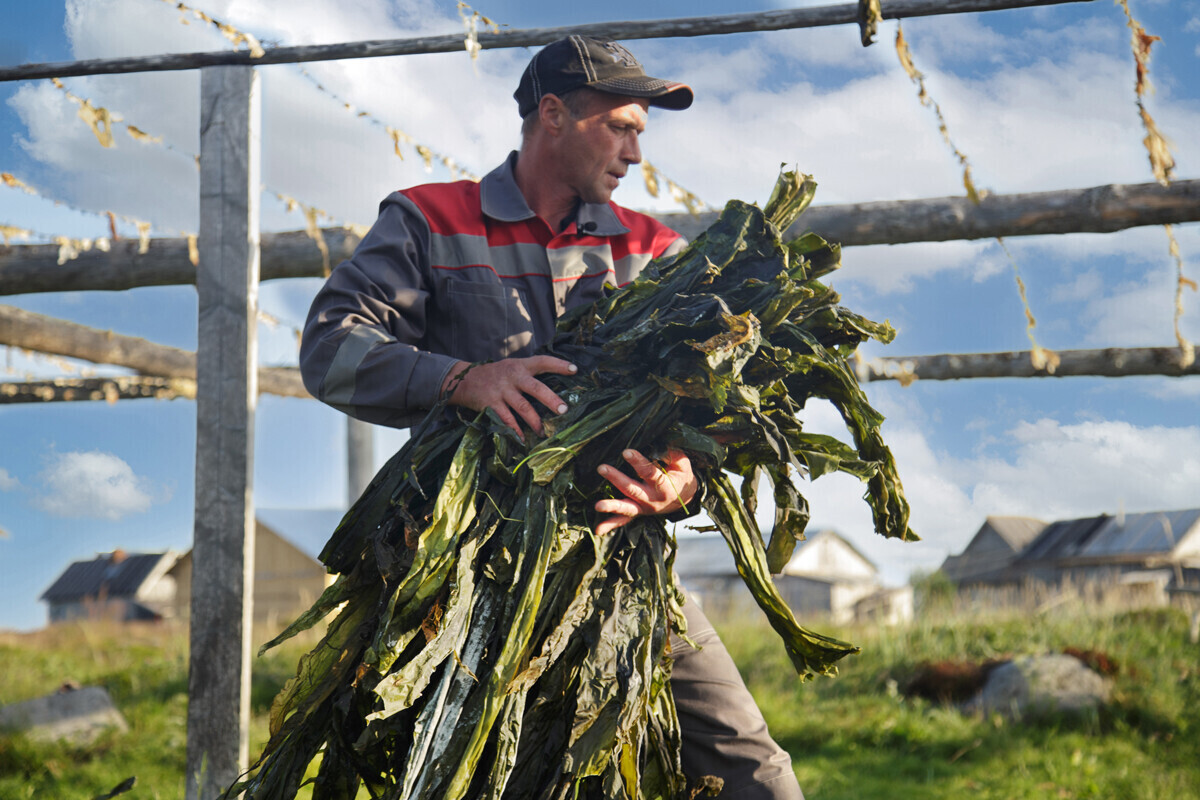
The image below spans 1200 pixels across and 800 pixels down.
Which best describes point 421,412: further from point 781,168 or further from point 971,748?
point 971,748

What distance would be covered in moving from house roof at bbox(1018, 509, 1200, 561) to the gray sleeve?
17.9 m

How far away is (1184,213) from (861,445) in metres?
3.26

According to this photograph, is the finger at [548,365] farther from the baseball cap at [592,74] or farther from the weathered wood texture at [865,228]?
the weathered wood texture at [865,228]

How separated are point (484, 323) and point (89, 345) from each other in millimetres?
4870

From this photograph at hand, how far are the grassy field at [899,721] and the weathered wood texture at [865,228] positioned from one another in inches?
92.2

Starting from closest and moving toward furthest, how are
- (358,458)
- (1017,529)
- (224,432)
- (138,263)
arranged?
(224,432)
(138,263)
(358,458)
(1017,529)

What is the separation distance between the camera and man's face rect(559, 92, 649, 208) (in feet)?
8.21

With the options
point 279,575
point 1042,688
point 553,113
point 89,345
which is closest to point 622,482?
point 553,113

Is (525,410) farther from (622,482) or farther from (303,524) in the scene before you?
(303,524)

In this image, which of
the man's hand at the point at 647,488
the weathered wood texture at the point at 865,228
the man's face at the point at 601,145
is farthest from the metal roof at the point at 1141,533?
the man's hand at the point at 647,488

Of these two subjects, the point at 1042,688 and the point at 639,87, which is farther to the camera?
the point at 1042,688

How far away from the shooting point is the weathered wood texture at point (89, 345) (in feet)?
19.3

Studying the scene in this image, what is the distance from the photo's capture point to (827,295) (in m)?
2.10

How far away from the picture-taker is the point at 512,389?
1980 mm
